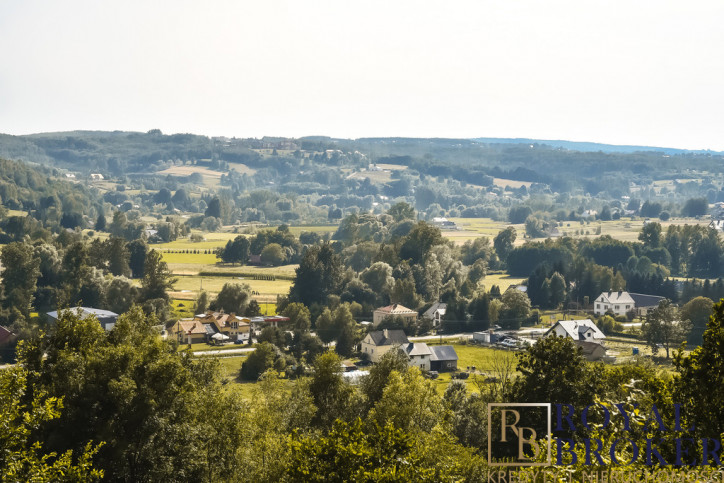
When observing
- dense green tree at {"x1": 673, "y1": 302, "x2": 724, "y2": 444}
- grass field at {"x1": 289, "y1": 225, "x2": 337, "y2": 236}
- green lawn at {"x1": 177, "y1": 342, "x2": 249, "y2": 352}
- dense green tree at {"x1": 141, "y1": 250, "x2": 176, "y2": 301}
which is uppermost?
dense green tree at {"x1": 673, "y1": 302, "x2": 724, "y2": 444}

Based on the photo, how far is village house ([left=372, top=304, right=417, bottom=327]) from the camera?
6450 cm

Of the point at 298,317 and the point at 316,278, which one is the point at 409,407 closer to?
the point at 298,317

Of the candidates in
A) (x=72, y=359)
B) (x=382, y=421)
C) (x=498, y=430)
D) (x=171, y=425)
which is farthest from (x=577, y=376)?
(x=72, y=359)

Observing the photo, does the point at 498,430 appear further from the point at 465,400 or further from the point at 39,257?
the point at 39,257

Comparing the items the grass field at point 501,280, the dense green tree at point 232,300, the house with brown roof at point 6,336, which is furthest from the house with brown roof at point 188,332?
the grass field at point 501,280

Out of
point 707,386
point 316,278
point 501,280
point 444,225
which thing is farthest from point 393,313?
point 444,225

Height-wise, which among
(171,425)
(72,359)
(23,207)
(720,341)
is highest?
(720,341)

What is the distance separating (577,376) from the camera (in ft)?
81.9

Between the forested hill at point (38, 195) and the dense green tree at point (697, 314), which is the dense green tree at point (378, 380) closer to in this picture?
the dense green tree at point (697, 314)

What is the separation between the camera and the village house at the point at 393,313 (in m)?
64.5

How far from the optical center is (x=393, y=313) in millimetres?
64688

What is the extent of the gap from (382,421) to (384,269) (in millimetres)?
47046

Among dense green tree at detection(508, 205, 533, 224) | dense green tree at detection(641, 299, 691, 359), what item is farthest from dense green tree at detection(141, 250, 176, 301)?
dense green tree at detection(508, 205, 533, 224)

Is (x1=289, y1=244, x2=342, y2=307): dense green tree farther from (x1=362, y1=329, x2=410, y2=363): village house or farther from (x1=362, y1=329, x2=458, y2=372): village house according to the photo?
(x1=362, y1=329, x2=458, y2=372): village house
